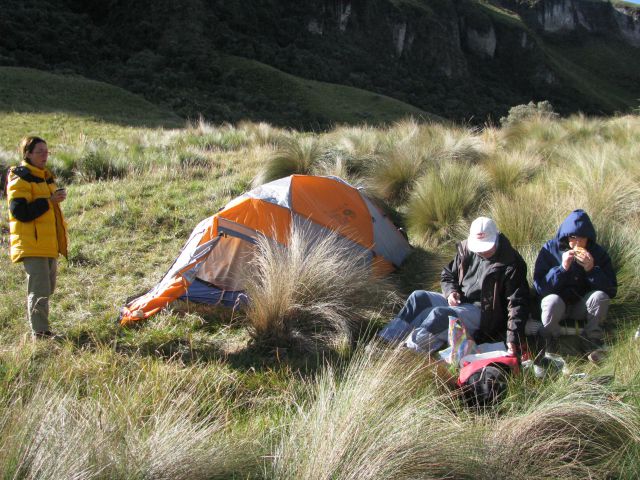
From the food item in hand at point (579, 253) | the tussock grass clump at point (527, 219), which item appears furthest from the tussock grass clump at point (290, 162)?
the food item in hand at point (579, 253)

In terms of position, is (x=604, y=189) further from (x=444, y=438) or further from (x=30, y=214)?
(x=30, y=214)

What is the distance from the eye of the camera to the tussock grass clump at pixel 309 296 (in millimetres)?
4621

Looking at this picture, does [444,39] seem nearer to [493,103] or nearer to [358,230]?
[493,103]

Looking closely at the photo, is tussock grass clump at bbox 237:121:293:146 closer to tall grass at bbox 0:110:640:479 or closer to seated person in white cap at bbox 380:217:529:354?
tall grass at bbox 0:110:640:479

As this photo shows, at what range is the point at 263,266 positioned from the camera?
4.99 m

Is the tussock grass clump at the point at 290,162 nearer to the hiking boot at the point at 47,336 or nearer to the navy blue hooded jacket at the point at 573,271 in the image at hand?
the hiking boot at the point at 47,336

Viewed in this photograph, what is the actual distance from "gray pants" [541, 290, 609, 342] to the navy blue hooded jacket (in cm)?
8

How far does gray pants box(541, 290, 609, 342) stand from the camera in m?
4.05

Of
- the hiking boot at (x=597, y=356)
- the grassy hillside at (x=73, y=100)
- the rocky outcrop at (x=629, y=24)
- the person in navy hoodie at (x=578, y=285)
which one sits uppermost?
the rocky outcrop at (x=629, y=24)

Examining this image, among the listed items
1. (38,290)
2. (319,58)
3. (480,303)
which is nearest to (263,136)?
(38,290)

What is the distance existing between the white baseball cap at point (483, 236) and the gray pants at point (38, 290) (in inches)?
141

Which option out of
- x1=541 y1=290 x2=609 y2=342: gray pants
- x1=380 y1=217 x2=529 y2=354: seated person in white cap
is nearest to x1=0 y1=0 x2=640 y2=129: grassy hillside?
x1=380 y1=217 x2=529 y2=354: seated person in white cap

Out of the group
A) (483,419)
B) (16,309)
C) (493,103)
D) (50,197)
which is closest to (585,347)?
(483,419)

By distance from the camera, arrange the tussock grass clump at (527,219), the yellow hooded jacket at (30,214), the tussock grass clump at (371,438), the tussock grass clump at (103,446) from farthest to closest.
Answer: the tussock grass clump at (527,219), the yellow hooded jacket at (30,214), the tussock grass clump at (371,438), the tussock grass clump at (103,446)
